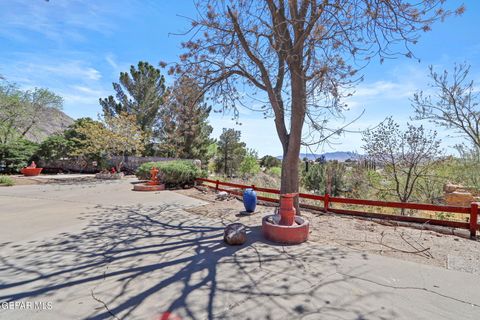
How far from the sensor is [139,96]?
2314cm

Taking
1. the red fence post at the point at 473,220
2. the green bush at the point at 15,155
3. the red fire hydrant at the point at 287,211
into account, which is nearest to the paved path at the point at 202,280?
the red fire hydrant at the point at 287,211

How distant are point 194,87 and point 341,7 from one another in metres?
3.91

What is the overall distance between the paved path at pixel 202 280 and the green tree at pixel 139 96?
19027mm

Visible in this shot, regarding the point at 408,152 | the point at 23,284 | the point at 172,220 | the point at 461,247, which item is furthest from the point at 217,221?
the point at 408,152

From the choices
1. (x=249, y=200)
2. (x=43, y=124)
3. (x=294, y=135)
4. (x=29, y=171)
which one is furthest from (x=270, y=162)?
(x=294, y=135)

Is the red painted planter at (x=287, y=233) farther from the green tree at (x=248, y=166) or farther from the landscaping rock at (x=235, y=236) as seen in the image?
the green tree at (x=248, y=166)

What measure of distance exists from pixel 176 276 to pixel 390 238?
423cm

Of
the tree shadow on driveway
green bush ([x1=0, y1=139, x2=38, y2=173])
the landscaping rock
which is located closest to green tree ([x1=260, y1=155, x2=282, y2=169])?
green bush ([x1=0, y1=139, x2=38, y2=173])

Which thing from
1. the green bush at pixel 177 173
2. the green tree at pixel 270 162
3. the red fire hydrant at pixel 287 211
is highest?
the green tree at pixel 270 162

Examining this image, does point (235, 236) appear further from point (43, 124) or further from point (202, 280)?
point (43, 124)

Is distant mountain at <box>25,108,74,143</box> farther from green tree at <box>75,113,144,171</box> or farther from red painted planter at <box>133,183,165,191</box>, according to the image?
red painted planter at <box>133,183,165,191</box>

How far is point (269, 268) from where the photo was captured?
3682 mm

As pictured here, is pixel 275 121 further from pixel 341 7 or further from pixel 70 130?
pixel 70 130

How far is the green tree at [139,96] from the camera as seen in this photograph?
74.9 feet
